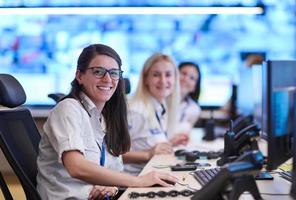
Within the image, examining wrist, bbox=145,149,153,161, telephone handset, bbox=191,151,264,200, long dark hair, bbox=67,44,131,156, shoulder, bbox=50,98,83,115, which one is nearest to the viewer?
→ telephone handset, bbox=191,151,264,200

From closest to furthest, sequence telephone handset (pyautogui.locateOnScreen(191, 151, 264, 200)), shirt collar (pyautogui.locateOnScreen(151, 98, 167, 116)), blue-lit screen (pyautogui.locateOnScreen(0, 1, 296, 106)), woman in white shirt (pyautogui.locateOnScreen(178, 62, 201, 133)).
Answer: telephone handset (pyautogui.locateOnScreen(191, 151, 264, 200))
shirt collar (pyautogui.locateOnScreen(151, 98, 167, 116))
woman in white shirt (pyautogui.locateOnScreen(178, 62, 201, 133))
blue-lit screen (pyautogui.locateOnScreen(0, 1, 296, 106))

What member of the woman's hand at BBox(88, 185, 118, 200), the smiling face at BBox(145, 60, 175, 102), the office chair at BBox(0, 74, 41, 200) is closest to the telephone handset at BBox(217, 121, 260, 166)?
the woman's hand at BBox(88, 185, 118, 200)

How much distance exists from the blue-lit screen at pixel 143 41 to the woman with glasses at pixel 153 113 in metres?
1.20

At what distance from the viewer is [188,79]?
468 cm

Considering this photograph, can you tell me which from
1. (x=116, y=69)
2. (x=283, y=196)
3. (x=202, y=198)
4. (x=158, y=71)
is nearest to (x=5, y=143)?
(x=116, y=69)

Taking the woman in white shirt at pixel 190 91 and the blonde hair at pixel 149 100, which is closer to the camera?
the blonde hair at pixel 149 100

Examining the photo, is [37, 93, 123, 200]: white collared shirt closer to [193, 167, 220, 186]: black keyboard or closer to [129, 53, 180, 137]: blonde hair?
[193, 167, 220, 186]: black keyboard

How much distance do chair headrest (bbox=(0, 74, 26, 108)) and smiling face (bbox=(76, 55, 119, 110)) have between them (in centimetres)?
26

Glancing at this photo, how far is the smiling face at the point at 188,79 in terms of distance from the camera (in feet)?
15.3

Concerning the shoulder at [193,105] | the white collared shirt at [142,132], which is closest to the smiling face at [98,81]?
the white collared shirt at [142,132]

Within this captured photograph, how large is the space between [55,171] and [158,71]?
57.8 inches

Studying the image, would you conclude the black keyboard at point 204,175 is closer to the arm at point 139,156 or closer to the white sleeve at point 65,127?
the white sleeve at point 65,127

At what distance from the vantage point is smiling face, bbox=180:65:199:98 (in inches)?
184

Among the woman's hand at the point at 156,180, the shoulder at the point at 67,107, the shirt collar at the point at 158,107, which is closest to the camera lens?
the woman's hand at the point at 156,180
